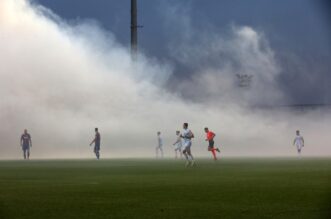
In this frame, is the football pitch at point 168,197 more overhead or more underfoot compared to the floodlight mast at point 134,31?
more underfoot

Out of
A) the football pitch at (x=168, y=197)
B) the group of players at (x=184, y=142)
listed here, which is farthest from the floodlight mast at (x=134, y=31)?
the football pitch at (x=168, y=197)

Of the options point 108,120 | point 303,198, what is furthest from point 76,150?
point 303,198

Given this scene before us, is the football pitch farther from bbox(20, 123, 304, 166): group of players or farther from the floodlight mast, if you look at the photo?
the floodlight mast

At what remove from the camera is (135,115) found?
6103 centimetres

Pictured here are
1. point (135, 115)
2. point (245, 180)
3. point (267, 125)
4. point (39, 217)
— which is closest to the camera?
point (39, 217)

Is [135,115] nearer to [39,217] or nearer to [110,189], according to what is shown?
[110,189]

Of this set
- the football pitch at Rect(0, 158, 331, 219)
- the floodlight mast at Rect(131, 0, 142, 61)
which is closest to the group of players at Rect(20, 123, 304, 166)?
the floodlight mast at Rect(131, 0, 142, 61)

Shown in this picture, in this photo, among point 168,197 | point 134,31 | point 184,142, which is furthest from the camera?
point 134,31

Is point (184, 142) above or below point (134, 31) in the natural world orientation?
below

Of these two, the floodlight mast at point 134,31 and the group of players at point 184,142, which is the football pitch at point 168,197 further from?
the floodlight mast at point 134,31

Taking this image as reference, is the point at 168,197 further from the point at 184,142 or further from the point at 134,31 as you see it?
the point at 134,31

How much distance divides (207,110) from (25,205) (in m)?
49.8

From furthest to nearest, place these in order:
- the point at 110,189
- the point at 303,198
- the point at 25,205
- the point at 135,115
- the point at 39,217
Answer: the point at 135,115
the point at 110,189
the point at 303,198
the point at 25,205
the point at 39,217

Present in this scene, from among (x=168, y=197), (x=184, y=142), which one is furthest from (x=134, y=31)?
(x=168, y=197)
